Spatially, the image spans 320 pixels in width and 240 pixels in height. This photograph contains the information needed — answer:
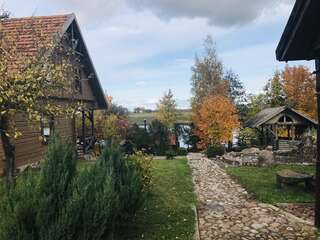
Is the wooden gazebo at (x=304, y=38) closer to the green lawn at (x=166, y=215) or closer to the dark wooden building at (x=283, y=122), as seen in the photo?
the green lawn at (x=166, y=215)

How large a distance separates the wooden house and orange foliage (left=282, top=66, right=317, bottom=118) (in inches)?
772

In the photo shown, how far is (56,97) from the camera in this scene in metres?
12.0

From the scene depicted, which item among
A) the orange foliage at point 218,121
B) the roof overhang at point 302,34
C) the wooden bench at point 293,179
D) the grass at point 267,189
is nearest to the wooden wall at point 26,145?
the grass at point 267,189

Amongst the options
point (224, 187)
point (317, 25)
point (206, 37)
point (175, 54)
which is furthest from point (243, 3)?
point (206, 37)

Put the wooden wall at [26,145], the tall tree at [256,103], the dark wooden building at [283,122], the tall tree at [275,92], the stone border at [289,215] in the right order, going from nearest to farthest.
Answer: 1. the stone border at [289,215]
2. the wooden wall at [26,145]
3. the dark wooden building at [283,122]
4. the tall tree at [256,103]
5. the tall tree at [275,92]

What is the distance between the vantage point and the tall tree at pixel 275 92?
36.5 meters

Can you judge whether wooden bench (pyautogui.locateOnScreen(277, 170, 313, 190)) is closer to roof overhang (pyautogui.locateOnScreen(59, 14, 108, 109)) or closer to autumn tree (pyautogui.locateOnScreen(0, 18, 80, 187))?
autumn tree (pyautogui.locateOnScreen(0, 18, 80, 187))

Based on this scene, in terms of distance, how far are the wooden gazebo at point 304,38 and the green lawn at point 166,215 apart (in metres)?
2.44

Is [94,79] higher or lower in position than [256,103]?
higher

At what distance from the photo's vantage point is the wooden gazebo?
6.19 metres

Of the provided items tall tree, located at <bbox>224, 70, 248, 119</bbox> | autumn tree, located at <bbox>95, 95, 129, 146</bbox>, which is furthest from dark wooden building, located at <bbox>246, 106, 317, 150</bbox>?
tall tree, located at <bbox>224, 70, 248, 119</bbox>

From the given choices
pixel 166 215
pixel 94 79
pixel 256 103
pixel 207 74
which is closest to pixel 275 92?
pixel 256 103

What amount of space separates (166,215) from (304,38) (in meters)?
4.42

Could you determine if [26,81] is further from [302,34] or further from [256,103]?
[256,103]
